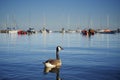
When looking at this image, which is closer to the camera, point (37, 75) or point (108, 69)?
point (37, 75)

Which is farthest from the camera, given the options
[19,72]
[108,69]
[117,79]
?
[108,69]

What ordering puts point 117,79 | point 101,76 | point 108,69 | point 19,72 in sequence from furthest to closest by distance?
point 108,69 → point 19,72 → point 101,76 → point 117,79

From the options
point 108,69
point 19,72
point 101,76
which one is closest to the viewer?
point 101,76

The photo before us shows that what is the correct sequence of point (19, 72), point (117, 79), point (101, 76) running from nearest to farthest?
point (117, 79) → point (101, 76) → point (19, 72)

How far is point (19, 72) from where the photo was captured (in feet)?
65.8

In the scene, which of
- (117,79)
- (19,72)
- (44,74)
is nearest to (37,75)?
(44,74)

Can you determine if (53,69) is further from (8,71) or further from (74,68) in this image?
(8,71)

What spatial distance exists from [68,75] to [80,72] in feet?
5.32

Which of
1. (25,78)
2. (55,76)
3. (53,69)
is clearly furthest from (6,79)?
(53,69)

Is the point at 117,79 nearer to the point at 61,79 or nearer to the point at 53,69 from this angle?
the point at 61,79

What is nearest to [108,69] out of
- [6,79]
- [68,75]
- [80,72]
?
[80,72]

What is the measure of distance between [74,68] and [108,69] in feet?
10.1

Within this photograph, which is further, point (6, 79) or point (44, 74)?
point (44, 74)

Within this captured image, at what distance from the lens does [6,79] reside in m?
17.3
